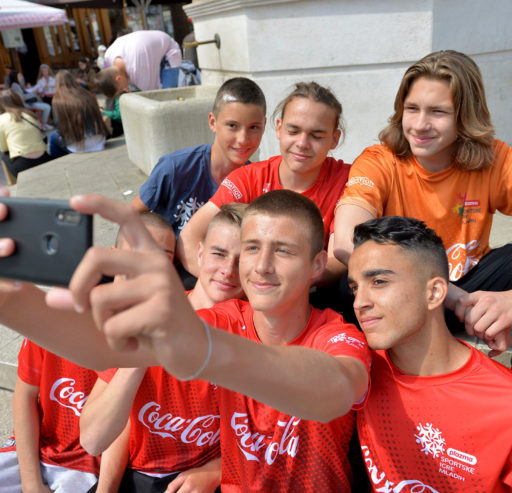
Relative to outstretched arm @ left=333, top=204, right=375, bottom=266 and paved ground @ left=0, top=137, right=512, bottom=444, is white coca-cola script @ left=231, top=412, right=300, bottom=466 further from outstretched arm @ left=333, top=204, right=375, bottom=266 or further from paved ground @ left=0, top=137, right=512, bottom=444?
paved ground @ left=0, top=137, right=512, bottom=444

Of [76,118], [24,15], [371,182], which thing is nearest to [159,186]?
[371,182]

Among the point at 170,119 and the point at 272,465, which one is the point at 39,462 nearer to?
the point at 272,465

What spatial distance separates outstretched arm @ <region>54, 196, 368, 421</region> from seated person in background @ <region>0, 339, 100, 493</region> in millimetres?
1437

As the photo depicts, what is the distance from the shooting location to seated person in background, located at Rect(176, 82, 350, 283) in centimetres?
265

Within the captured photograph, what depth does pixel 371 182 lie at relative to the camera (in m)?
→ 2.38

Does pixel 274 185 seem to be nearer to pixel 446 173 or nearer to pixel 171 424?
pixel 446 173

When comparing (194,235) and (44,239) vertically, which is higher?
(44,239)

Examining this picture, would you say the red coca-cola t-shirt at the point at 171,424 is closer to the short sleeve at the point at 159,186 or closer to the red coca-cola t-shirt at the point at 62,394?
the red coca-cola t-shirt at the point at 62,394

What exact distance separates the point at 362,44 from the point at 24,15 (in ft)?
36.9

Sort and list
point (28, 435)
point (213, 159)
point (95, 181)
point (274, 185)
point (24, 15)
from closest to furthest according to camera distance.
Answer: point (28, 435), point (274, 185), point (213, 159), point (95, 181), point (24, 15)

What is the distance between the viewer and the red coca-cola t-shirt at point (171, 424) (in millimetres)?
1884

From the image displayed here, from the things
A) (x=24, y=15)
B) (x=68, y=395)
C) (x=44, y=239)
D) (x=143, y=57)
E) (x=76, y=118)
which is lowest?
(x=68, y=395)

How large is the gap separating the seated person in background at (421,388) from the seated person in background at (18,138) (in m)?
7.64

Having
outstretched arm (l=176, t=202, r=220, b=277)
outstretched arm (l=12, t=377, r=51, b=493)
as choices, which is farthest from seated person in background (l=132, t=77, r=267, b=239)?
outstretched arm (l=12, t=377, r=51, b=493)
